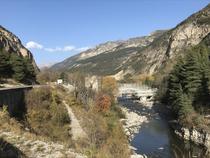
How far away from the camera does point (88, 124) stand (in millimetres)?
42375

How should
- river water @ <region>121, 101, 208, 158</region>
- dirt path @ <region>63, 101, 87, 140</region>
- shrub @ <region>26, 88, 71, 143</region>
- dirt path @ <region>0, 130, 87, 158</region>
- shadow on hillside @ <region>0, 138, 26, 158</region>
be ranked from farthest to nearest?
river water @ <region>121, 101, 208, 158</region>, dirt path @ <region>63, 101, 87, 140</region>, shrub @ <region>26, 88, 71, 143</region>, dirt path @ <region>0, 130, 87, 158</region>, shadow on hillside @ <region>0, 138, 26, 158</region>

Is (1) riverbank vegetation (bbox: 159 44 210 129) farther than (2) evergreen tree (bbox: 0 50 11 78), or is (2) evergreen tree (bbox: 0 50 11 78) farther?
(2) evergreen tree (bbox: 0 50 11 78)

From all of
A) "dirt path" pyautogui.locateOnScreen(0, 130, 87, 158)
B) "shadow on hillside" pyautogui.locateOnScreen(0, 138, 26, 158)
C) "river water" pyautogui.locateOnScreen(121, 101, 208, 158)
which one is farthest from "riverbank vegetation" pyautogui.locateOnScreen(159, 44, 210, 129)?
"shadow on hillside" pyautogui.locateOnScreen(0, 138, 26, 158)

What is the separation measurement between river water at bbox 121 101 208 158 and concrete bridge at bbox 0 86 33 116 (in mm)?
13899

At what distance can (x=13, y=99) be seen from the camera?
3691cm

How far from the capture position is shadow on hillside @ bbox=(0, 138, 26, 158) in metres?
12.1

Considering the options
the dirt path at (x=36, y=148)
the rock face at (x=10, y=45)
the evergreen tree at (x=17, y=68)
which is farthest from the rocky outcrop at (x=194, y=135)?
the rock face at (x=10, y=45)

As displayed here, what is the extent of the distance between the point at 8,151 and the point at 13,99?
2495cm

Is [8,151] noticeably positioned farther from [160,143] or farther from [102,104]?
[102,104]

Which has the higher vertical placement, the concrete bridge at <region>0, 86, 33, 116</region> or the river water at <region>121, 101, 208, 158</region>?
the concrete bridge at <region>0, 86, 33, 116</region>

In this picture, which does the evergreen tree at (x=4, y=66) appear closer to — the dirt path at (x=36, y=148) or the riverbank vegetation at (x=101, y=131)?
the riverbank vegetation at (x=101, y=131)

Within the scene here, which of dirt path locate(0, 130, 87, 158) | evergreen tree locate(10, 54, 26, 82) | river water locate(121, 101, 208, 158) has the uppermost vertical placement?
evergreen tree locate(10, 54, 26, 82)

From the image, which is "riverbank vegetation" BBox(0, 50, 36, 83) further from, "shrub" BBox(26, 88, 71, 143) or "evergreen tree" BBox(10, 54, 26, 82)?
"shrub" BBox(26, 88, 71, 143)

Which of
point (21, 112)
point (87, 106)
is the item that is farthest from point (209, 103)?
point (21, 112)
